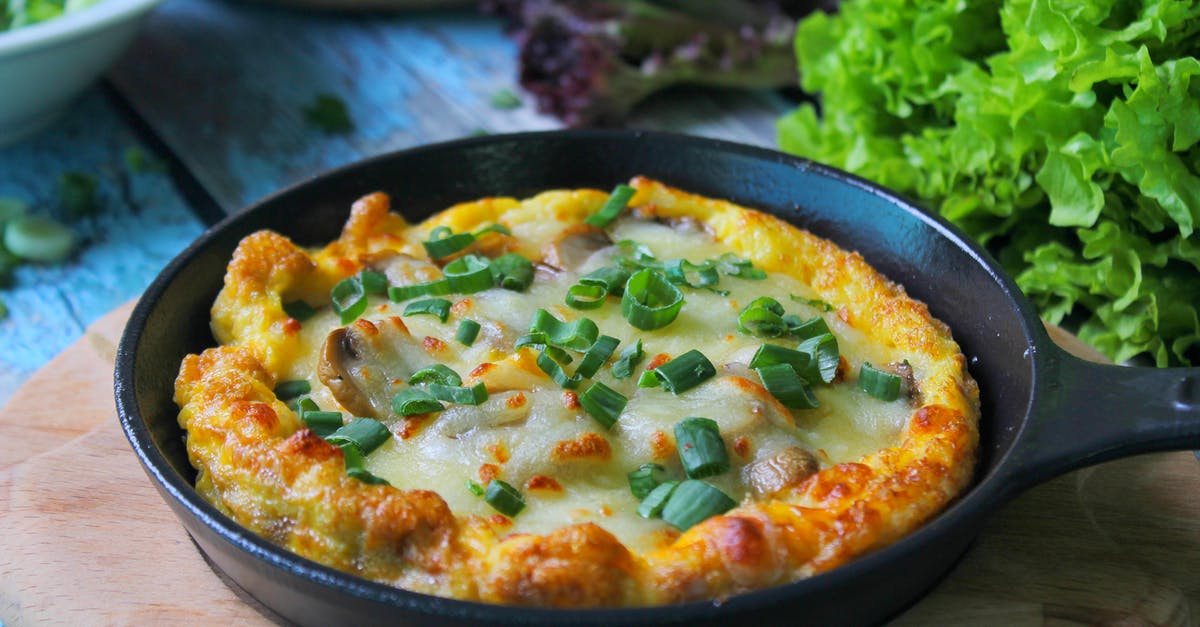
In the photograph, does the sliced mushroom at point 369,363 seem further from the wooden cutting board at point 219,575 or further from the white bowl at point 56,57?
the white bowl at point 56,57

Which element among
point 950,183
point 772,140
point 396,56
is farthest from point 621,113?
point 950,183

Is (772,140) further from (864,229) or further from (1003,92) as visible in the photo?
(864,229)

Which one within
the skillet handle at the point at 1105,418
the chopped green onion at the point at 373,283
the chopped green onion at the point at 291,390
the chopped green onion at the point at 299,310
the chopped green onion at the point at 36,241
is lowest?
the chopped green onion at the point at 36,241

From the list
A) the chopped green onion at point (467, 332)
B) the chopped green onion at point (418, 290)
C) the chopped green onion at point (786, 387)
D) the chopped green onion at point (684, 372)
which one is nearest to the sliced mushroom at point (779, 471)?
the chopped green onion at point (786, 387)

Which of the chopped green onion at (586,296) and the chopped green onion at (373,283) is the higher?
the chopped green onion at (586,296)

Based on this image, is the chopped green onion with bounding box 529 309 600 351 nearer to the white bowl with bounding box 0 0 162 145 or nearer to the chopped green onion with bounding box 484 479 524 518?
the chopped green onion with bounding box 484 479 524 518

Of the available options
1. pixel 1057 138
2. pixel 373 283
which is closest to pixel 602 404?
pixel 373 283
